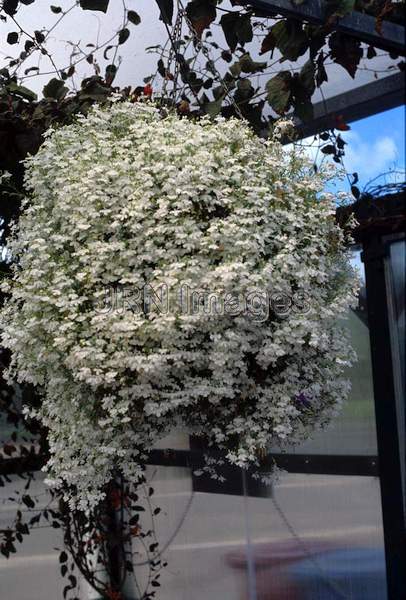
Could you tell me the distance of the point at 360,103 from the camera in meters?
3.05

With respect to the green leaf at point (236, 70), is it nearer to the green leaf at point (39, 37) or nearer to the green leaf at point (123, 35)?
the green leaf at point (123, 35)

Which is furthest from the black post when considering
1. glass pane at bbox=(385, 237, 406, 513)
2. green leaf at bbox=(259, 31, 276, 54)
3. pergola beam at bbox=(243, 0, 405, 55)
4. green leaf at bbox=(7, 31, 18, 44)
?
green leaf at bbox=(7, 31, 18, 44)

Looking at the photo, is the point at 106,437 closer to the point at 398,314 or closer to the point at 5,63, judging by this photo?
the point at 5,63

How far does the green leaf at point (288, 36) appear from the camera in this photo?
7.36ft

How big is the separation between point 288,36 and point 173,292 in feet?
→ 2.90

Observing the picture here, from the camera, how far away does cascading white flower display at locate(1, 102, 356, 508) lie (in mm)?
1703

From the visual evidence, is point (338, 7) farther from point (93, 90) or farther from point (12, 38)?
point (12, 38)

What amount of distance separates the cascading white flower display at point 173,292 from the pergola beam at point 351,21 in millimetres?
381

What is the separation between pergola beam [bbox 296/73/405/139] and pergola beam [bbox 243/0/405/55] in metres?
0.42

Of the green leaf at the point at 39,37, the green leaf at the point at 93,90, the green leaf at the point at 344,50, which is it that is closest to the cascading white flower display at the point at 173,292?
the green leaf at the point at 93,90

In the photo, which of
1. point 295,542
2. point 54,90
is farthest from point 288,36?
point 295,542

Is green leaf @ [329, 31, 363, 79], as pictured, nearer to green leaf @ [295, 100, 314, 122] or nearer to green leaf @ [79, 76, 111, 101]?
green leaf @ [295, 100, 314, 122]

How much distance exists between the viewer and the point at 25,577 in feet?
10.2

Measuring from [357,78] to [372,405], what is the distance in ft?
3.59
